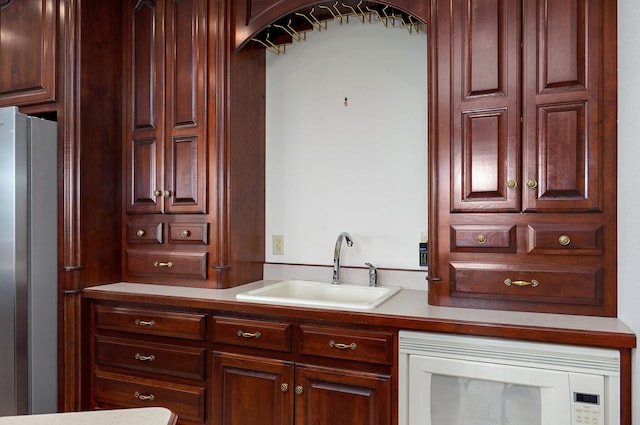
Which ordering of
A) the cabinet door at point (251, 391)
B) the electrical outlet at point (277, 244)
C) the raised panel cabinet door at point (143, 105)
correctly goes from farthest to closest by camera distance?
the electrical outlet at point (277, 244) → the raised panel cabinet door at point (143, 105) → the cabinet door at point (251, 391)

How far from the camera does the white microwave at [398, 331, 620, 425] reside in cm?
134

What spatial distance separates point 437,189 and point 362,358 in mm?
729

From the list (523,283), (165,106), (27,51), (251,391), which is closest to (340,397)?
(251,391)

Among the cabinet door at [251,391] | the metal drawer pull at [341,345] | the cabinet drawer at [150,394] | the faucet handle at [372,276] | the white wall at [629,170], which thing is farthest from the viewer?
the faucet handle at [372,276]

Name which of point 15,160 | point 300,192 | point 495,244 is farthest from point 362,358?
point 15,160

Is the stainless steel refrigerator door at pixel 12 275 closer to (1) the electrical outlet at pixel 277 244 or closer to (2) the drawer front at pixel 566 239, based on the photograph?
(1) the electrical outlet at pixel 277 244

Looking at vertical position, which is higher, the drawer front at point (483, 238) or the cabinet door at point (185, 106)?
the cabinet door at point (185, 106)

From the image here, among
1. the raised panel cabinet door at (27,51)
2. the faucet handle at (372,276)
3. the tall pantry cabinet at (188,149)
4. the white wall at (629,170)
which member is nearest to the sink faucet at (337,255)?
the faucet handle at (372,276)

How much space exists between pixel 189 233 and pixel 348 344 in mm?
1052

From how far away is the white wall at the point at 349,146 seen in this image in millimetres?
2174

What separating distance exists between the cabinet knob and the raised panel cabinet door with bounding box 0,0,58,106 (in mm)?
2410

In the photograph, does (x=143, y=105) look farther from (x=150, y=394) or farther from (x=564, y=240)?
(x=564, y=240)

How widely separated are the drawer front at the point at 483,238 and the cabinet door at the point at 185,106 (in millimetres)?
1240

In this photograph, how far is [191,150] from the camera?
2215 mm
